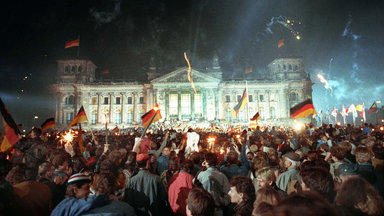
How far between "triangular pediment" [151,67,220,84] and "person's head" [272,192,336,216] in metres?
49.7

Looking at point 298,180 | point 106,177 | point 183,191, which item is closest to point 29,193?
point 106,177

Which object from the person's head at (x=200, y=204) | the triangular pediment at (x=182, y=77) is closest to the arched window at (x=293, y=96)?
the triangular pediment at (x=182, y=77)

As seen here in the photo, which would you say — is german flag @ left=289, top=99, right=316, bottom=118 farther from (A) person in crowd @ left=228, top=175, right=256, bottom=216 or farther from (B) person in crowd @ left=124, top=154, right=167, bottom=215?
(A) person in crowd @ left=228, top=175, right=256, bottom=216

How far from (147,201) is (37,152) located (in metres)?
4.55

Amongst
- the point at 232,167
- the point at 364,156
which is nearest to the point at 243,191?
the point at 232,167

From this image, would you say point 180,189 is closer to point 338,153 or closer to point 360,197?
point 360,197

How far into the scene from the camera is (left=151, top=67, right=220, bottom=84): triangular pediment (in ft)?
167

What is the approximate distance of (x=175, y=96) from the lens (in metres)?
52.3

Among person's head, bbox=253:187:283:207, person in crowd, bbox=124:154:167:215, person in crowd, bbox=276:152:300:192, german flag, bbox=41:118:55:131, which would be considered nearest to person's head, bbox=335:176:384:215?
person's head, bbox=253:187:283:207

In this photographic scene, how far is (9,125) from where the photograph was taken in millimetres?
7699

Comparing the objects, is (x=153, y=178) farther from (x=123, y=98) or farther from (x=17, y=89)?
(x=17, y=89)

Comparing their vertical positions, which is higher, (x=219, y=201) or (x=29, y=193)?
(x=29, y=193)

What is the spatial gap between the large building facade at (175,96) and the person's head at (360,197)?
47070 mm

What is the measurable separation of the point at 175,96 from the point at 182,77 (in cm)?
440
